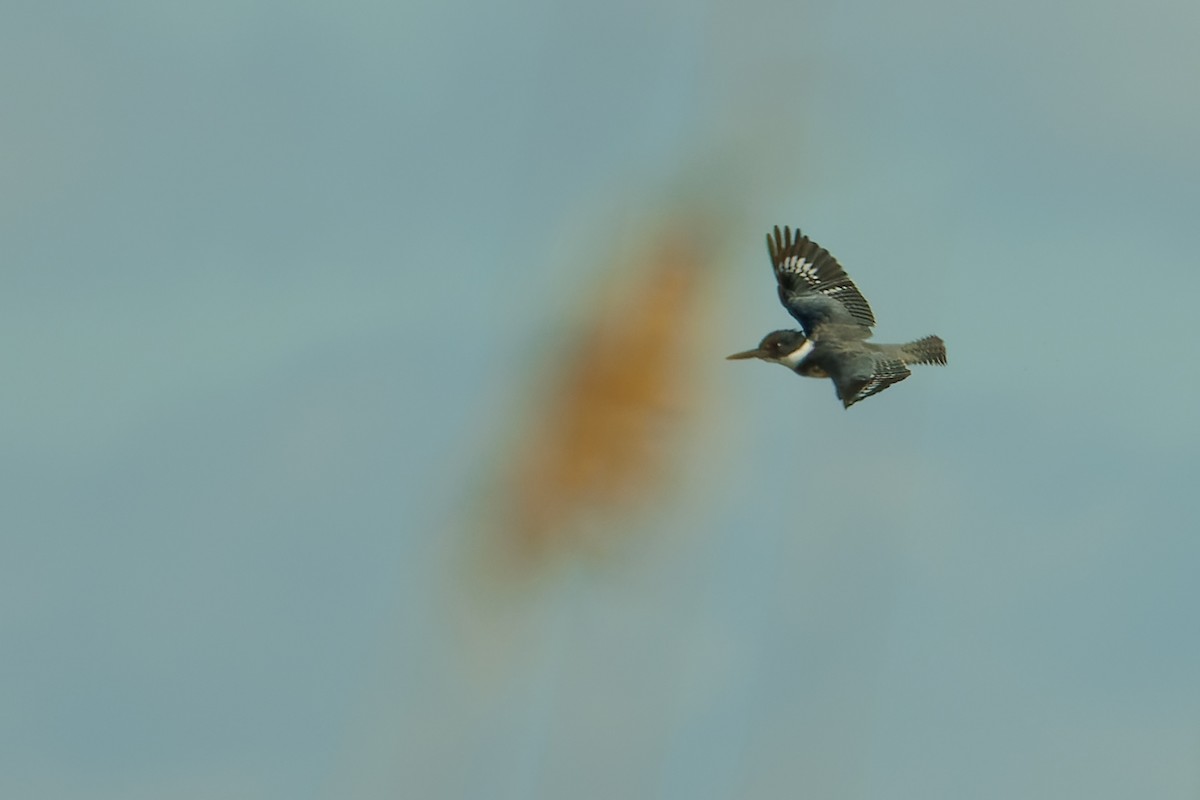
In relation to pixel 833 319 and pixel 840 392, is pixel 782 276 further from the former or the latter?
pixel 840 392

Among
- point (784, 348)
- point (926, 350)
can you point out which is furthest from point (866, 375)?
point (784, 348)

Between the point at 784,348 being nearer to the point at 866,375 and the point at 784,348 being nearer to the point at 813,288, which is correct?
the point at 813,288

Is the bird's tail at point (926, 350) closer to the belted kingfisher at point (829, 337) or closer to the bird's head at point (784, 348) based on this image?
the belted kingfisher at point (829, 337)

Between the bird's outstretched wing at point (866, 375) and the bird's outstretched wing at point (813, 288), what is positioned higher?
the bird's outstretched wing at point (813, 288)

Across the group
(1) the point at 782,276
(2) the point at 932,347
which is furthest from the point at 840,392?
(1) the point at 782,276

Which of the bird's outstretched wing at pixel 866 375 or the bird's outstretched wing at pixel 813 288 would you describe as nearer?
the bird's outstretched wing at pixel 866 375

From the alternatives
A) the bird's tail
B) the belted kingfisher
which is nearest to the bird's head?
the belted kingfisher

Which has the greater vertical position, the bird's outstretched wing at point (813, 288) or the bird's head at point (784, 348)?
the bird's outstretched wing at point (813, 288)

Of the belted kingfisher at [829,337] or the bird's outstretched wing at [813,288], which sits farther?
the bird's outstretched wing at [813,288]

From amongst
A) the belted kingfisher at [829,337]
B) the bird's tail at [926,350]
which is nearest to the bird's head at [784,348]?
the belted kingfisher at [829,337]
